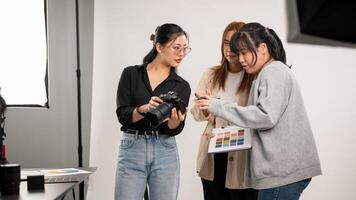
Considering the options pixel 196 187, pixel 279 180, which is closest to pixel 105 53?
pixel 196 187

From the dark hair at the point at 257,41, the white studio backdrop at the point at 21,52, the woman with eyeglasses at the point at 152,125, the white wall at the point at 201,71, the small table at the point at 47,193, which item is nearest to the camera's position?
the small table at the point at 47,193

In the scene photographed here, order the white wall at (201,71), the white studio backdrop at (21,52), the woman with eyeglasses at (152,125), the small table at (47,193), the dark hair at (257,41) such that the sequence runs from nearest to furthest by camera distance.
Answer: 1. the small table at (47,193)
2. the dark hair at (257,41)
3. the woman with eyeglasses at (152,125)
4. the white wall at (201,71)
5. the white studio backdrop at (21,52)

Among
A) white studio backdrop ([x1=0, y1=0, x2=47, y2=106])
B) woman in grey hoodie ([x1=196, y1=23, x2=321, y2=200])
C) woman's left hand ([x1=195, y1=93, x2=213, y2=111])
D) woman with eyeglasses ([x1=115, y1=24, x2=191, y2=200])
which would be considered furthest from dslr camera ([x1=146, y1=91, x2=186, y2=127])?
white studio backdrop ([x1=0, y1=0, x2=47, y2=106])

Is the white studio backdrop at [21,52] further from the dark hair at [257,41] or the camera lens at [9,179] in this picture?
the dark hair at [257,41]

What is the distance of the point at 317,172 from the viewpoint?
160 centimetres

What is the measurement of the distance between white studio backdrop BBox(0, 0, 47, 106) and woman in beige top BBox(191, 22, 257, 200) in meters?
1.46

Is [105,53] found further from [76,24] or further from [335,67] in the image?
[335,67]

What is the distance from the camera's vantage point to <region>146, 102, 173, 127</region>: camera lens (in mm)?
1823

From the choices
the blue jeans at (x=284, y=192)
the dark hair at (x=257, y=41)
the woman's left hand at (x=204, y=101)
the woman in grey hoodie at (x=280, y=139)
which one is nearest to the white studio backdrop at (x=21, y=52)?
the woman's left hand at (x=204, y=101)

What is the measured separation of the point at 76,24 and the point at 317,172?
2159 millimetres

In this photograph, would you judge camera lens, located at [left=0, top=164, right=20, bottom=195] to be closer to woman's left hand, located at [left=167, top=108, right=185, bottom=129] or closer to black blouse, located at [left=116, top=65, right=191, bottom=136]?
black blouse, located at [left=116, top=65, right=191, bottom=136]

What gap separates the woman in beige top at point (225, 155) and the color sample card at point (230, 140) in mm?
161

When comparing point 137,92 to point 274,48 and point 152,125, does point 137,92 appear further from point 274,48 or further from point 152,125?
point 274,48

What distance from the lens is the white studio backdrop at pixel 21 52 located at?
3258 mm
